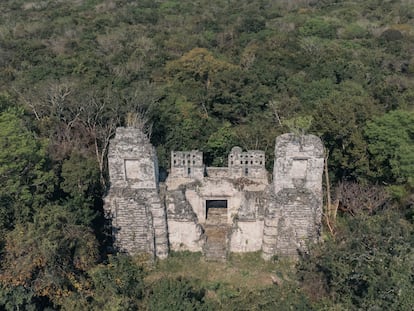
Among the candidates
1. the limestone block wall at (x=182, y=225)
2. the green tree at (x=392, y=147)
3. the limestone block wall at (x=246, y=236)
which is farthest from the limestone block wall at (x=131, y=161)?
the green tree at (x=392, y=147)

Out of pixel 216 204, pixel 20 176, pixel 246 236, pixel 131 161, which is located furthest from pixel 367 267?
pixel 20 176

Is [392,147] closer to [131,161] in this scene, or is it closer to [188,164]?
[188,164]

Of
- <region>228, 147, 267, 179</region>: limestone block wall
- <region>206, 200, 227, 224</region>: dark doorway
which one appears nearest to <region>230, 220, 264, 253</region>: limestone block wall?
<region>206, 200, 227, 224</region>: dark doorway

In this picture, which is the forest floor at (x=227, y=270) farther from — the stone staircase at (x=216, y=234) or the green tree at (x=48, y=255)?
the green tree at (x=48, y=255)

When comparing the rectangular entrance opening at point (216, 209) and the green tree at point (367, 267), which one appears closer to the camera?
the green tree at point (367, 267)

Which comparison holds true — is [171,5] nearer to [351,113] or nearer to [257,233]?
[351,113]

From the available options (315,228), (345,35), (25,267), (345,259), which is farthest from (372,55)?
(25,267)

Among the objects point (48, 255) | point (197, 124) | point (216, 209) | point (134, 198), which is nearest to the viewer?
point (48, 255)

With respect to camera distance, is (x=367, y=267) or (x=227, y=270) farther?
(x=227, y=270)
